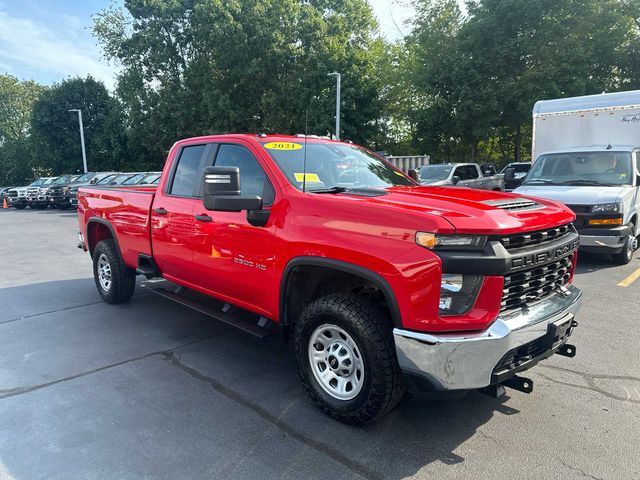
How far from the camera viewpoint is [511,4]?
71.6ft

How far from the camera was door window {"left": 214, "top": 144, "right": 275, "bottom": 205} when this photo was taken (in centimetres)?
360

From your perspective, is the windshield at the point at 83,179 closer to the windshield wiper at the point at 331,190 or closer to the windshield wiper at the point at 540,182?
the windshield wiper at the point at 540,182

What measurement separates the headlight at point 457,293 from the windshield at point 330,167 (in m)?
1.35

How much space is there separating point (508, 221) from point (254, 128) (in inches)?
1122

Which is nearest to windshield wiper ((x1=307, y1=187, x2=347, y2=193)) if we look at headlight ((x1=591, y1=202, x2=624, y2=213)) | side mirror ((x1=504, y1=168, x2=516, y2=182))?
headlight ((x1=591, y1=202, x2=624, y2=213))

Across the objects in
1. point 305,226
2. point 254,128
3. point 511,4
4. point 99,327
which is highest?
point 511,4

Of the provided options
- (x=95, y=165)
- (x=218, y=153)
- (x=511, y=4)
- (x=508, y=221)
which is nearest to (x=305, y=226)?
(x=508, y=221)

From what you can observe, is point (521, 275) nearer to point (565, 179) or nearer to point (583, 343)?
point (583, 343)

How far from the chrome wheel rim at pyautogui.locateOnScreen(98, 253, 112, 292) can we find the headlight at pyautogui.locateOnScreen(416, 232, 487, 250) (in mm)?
4618

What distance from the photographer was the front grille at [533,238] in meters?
2.71

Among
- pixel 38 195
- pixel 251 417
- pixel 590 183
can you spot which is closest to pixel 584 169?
pixel 590 183

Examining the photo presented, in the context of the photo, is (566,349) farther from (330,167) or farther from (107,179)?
(107,179)

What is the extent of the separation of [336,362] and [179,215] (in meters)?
2.24

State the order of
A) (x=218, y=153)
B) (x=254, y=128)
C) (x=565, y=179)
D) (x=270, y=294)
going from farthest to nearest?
(x=254, y=128), (x=565, y=179), (x=218, y=153), (x=270, y=294)
